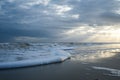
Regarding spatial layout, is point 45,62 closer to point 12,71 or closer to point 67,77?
point 12,71

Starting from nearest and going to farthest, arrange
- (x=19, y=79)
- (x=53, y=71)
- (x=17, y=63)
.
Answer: (x=19, y=79), (x=53, y=71), (x=17, y=63)

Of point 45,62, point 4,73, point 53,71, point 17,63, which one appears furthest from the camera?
point 45,62

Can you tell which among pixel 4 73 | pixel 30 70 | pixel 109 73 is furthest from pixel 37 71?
pixel 109 73

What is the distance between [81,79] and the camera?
1698cm

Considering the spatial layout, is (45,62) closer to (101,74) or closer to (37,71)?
(37,71)

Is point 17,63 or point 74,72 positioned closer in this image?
point 74,72

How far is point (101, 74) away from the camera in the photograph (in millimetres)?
18719

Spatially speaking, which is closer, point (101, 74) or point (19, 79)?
point (19, 79)

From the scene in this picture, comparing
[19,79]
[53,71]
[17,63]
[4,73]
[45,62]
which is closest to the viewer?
[19,79]

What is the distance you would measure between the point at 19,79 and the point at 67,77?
11.0 ft

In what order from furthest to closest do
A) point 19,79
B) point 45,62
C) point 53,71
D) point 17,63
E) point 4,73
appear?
point 45,62 → point 17,63 → point 53,71 → point 4,73 → point 19,79

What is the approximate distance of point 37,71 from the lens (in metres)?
19.7

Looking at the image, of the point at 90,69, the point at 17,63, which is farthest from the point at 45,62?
the point at 90,69

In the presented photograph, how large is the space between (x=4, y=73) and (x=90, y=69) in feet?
23.3
